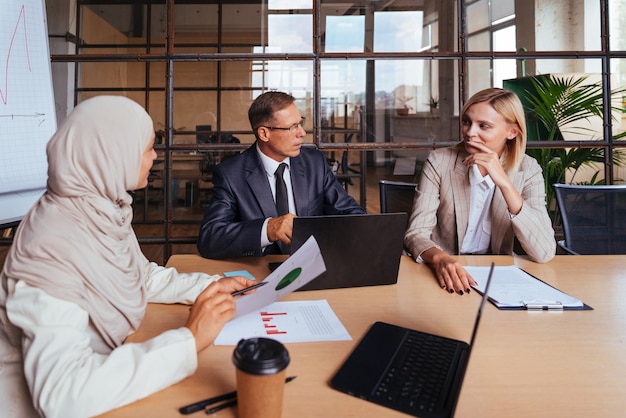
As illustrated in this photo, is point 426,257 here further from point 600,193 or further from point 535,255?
point 600,193

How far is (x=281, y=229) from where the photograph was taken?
1.52 metres

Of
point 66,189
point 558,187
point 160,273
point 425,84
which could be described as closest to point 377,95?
point 425,84

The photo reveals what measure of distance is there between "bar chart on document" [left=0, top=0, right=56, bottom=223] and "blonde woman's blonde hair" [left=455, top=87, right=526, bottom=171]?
1558 millimetres

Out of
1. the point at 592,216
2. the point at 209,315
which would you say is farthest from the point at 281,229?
the point at 592,216

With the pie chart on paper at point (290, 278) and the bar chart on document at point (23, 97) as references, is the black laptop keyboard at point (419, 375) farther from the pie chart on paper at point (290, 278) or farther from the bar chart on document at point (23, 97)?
the bar chart on document at point (23, 97)

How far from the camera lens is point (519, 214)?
161cm

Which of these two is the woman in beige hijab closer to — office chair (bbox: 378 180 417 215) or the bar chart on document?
the bar chart on document

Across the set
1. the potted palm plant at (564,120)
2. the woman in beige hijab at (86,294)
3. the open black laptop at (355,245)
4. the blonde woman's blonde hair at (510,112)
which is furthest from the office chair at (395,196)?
the woman in beige hijab at (86,294)

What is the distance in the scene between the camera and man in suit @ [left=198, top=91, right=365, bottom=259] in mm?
1828

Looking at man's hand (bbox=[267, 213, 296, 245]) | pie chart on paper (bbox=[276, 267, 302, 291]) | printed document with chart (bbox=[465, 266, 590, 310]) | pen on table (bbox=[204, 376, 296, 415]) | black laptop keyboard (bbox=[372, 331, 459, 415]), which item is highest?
man's hand (bbox=[267, 213, 296, 245])

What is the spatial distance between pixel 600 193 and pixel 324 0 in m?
1.54

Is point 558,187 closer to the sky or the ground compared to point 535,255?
closer to the sky

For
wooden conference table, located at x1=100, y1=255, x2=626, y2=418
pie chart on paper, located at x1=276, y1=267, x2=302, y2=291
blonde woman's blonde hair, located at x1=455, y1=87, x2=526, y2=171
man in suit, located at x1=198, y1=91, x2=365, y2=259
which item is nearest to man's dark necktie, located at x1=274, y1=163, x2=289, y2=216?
man in suit, located at x1=198, y1=91, x2=365, y2=259

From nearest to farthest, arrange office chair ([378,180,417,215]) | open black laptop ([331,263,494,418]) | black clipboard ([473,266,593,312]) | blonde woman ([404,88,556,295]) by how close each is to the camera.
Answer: open black laptop ([331,263,494,418])
black clipboard ([473,266,593,312])
blonde woman ([404,88,556,295])
office chair ([378,180,417,215])
